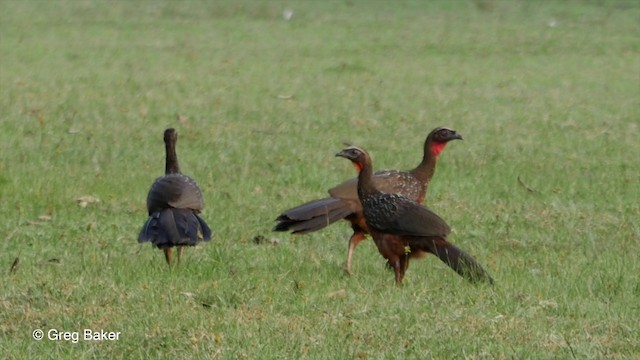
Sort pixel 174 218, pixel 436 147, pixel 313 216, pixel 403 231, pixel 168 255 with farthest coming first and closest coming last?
pixel 436 147
pixel 313 216
pixel 168 255
pixel 174 218
pixel 403 231

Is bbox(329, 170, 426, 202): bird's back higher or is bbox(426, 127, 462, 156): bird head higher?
bbox(426, 127, 462, 156): bird head

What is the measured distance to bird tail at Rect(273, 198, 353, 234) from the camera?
8125 mm

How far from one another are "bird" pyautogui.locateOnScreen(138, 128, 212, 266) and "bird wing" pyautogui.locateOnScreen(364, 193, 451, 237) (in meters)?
1.05

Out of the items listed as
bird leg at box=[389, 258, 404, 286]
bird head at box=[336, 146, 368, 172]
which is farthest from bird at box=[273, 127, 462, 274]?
bird leg at box=[389, 258, 404, 286]

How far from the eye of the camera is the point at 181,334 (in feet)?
20.2

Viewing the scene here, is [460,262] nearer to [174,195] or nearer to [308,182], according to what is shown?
[174,195]

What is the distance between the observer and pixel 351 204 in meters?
8.34

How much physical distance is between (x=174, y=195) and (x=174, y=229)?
0.46 m

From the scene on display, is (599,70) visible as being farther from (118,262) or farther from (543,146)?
(118,262)

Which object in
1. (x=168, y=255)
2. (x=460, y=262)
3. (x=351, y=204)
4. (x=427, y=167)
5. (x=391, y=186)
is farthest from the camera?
(x=427, y=167)

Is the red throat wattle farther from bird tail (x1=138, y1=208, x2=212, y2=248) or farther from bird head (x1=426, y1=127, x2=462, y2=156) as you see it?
bird tail (x1=138, y1=208, x2=212, y2=248)

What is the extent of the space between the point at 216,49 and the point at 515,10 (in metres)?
11.3

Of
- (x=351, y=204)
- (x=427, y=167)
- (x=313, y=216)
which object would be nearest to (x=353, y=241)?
(x=351, y=204)

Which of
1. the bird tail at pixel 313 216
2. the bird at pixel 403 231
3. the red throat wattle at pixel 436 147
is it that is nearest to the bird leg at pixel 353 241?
the bird tail at pixel 313 216
